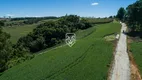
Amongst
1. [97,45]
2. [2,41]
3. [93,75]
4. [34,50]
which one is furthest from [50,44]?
[93,75]

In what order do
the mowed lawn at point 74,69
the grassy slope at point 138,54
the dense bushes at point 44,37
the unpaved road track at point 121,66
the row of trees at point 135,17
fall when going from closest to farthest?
the unpaved road track at point 121,66 → the mowed lawn at point 74,69 → the grassy slope at point 138,54 → the row of trees at point 135,17 → the dense bushes at point 44,37

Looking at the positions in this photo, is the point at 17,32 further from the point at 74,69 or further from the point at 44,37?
the point at 74,69

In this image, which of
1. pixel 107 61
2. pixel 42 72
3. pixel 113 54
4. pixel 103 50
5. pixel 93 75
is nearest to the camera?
pixel 93 75

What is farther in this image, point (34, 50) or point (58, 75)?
point (34, 50)

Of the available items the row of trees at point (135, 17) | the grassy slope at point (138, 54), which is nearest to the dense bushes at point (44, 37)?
the row of trees at point (135, 17)

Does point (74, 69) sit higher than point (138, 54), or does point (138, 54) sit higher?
point (138, 54)

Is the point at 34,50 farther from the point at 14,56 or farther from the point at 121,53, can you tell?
the point at 121,53

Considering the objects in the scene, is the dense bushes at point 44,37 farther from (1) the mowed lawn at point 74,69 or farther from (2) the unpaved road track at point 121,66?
(2) the unpaved road track at point 121,66

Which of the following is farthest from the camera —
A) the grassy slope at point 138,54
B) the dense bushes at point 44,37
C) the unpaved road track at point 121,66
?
the dense bushes at point 44,37

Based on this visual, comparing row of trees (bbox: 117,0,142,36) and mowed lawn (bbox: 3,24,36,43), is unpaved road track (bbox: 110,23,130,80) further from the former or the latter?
mowed lawn (bbox: 3,24,36,43)

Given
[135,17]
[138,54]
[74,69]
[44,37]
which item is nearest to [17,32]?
[44,37]

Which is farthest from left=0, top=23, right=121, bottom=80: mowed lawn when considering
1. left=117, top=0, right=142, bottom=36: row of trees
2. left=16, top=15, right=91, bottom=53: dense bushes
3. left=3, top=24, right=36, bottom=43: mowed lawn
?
left=3, top=24, right=36, bottom=43: mowed lawn
